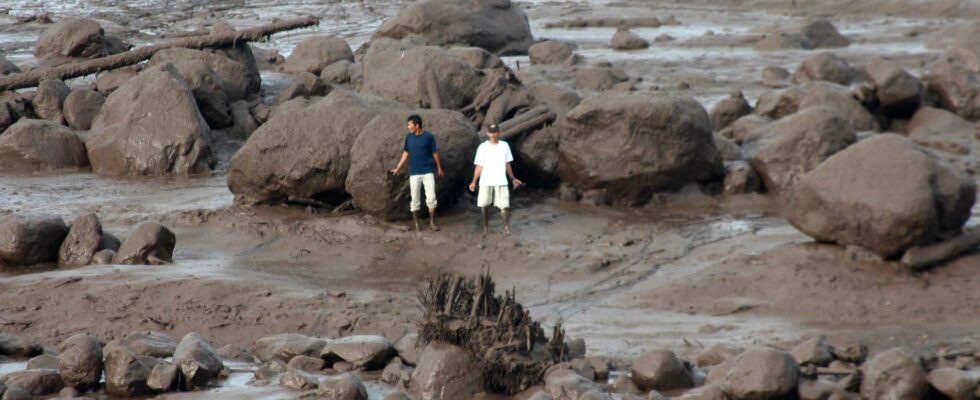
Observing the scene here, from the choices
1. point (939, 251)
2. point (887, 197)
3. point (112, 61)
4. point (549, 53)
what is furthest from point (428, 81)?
point (549, 53)

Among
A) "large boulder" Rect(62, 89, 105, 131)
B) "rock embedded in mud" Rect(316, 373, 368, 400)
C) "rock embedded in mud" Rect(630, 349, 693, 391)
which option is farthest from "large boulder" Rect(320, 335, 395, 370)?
"large boulder" Rect(62, 89, 105, 131)

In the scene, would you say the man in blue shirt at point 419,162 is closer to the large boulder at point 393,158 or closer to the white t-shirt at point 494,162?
the large boulder at point 393,158

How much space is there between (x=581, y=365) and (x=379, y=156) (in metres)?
5.14

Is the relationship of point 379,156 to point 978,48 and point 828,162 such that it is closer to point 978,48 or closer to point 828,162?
point 828,162

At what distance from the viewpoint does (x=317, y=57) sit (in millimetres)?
21562

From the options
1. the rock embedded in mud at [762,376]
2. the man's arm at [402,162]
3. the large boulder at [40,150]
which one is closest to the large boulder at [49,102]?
the large boulder at [40,150]

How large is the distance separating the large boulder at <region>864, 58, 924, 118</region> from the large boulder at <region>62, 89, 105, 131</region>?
10677 millimetres

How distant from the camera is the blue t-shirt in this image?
1277 cm

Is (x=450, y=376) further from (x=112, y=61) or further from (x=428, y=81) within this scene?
(x=112, y=61)

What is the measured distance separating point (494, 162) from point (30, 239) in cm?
460

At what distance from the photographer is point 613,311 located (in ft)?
35.4

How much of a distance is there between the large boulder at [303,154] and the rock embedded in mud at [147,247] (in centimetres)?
177

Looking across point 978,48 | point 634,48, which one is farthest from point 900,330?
point 634,48

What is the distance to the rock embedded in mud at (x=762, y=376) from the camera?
798cm
